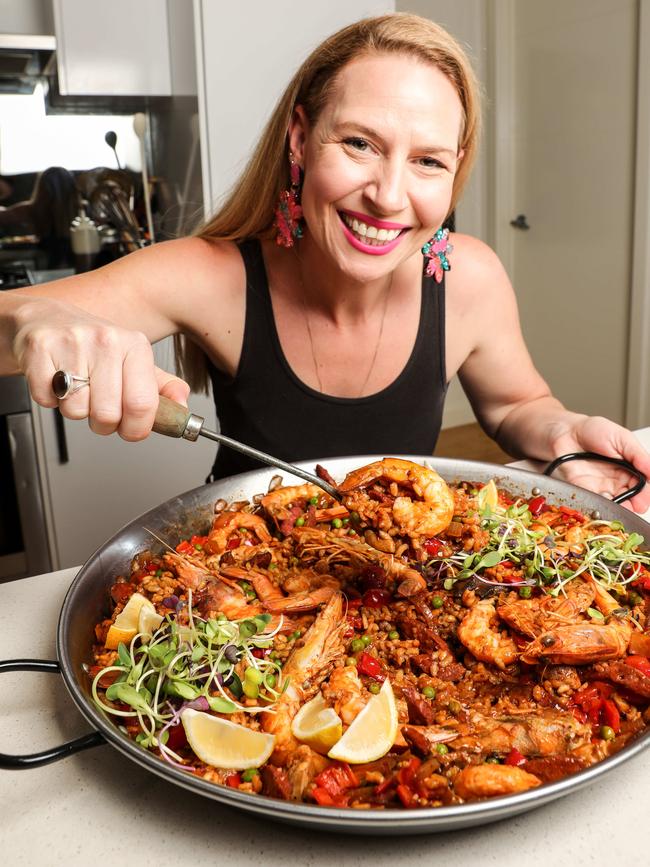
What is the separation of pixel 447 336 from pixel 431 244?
0.31 meters

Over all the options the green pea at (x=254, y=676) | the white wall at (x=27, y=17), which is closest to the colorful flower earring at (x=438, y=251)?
the green pea at (x=254, y=676)

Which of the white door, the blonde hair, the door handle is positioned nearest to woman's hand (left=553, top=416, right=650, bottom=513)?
the blonde hair

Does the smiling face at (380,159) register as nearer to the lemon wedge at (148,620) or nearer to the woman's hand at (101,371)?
the woman's hand at (101,371)

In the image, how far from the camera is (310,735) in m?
1.02

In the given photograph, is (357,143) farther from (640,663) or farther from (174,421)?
(640,663)

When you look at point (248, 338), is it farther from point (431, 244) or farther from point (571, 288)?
point (571, 288)

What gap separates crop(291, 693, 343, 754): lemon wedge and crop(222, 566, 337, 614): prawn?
251 mm

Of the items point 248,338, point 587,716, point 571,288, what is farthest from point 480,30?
point 587,716

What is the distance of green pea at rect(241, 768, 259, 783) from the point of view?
0.98 meters

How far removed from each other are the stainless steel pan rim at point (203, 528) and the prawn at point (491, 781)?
1.3 inches

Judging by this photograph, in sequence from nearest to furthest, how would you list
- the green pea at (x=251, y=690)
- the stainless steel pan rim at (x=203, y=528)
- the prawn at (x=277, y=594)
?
the stainless steel pan rim at (x=203, y=528) → the green pea at (x=251, y=690) → the prawn at (x=277, y=594)

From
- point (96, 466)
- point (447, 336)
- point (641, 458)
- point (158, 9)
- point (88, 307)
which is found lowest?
point (96, 466)

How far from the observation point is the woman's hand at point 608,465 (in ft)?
5.99

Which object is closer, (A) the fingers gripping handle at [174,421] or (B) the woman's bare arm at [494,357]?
(A) the fingers gripping handle at [174,421]
